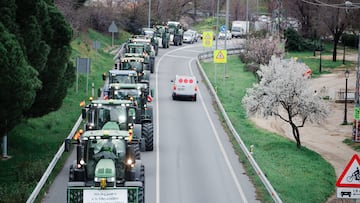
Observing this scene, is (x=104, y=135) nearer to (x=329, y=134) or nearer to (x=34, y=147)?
(x=34, y=147)

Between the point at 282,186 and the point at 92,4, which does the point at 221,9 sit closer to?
the point at 92,4

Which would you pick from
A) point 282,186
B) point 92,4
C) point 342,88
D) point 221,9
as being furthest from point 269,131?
point 221,9

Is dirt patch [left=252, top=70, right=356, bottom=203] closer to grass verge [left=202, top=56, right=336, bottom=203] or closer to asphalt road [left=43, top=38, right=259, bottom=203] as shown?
grass verge [left=202, top=56, right=336, bottom=203]

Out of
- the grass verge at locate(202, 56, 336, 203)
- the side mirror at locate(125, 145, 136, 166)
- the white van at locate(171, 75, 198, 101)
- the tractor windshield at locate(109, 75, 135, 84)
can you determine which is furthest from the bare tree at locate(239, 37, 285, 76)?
the side mirror at locate(125, 145, 136, 166)

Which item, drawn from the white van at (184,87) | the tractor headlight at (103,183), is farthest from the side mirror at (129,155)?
the white van at (184,87)

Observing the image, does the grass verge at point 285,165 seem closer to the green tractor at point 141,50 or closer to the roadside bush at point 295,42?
the green tractor at point 141,50

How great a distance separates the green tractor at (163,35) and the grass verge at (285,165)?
3106 centimetres

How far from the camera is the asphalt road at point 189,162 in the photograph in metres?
27.0

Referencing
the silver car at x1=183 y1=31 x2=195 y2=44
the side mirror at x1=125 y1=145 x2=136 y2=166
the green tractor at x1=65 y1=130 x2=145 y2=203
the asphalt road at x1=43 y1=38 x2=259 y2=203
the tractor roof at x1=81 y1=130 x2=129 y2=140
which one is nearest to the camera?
the green tractor at x1=65 y1=130 x2=145 y2=203

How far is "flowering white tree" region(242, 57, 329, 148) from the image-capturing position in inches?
1569

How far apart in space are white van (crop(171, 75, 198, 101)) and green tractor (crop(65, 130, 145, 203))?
86.6 feet

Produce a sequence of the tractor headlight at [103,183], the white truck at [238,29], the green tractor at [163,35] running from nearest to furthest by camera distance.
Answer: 1. the tractor headlight at [103,183]
2. the green tractor at [163,35]
3. the white truck at [238,29]

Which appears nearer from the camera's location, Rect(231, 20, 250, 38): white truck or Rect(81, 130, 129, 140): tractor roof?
Rect(81, 130, 129, 140): tractor roof

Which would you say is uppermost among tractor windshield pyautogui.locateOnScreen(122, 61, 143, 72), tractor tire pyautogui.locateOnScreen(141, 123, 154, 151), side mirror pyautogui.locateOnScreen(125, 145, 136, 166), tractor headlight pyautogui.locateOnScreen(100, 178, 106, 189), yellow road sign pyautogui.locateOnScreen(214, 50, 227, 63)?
yellow road sign pyautogui.locateOnScreen(214, 50, 227, 63)
